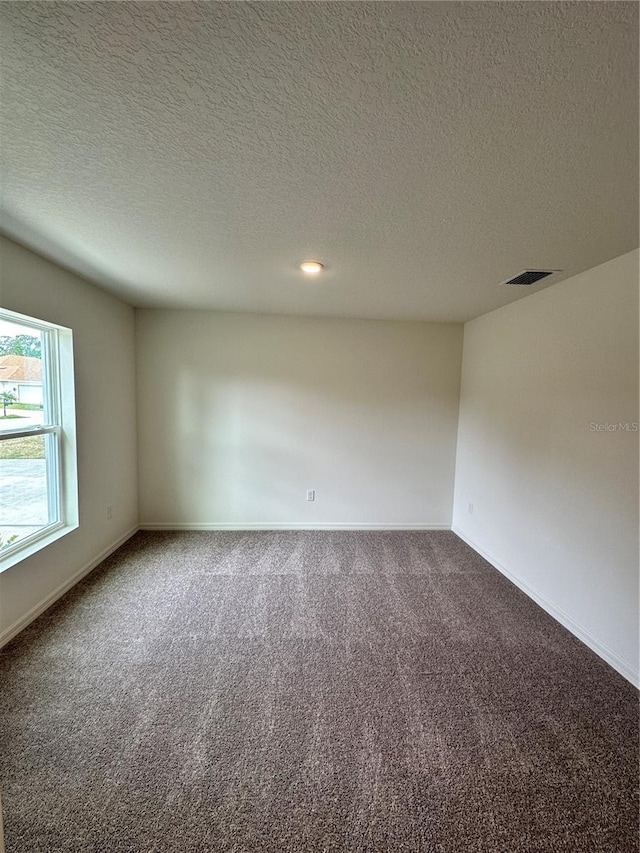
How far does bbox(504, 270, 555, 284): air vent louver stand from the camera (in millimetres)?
2193

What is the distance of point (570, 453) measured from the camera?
2264mm

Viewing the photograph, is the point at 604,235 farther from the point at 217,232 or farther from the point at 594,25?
the point at 217,232

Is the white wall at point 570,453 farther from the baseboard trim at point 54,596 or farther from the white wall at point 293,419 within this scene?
the baseboard trim at point 54,596

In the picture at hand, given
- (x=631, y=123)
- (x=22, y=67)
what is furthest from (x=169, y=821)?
(x=631, y=123)

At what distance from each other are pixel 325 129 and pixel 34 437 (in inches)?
103

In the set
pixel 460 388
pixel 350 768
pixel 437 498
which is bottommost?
pixel 350 768

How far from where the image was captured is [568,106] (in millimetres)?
968

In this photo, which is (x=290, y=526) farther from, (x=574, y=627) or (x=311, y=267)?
(x=311, y=267)

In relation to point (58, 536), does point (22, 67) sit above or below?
above

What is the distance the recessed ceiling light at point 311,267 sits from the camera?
2.16 m

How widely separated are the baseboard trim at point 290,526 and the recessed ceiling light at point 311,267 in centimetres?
264

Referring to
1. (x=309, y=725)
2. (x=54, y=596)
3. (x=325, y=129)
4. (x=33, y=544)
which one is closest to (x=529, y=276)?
(x=325, y=129)

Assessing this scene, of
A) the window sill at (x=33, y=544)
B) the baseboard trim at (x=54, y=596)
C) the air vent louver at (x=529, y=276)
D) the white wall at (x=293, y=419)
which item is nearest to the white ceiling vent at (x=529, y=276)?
the air vent louver at (x=529, y=276)

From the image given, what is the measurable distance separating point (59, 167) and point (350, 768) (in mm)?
2707
